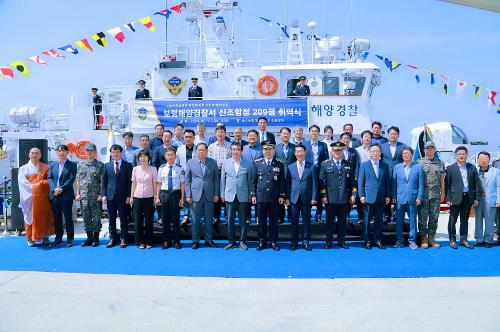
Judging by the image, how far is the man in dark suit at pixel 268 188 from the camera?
6.48 m

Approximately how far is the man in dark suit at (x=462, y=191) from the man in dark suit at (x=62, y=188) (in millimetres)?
6007

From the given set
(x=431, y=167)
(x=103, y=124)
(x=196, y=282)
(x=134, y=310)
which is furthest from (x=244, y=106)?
(x=134, y=310)

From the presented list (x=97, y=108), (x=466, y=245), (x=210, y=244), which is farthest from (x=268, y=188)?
(x=97, y=108)

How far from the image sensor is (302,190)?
Result: 21.5 ft

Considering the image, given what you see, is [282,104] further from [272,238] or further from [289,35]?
[272,238]

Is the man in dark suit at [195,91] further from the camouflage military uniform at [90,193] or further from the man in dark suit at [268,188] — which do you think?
the man in dark suit at [268,188]

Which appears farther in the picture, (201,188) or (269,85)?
(269,85)

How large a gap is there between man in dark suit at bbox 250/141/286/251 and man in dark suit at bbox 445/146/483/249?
264cm

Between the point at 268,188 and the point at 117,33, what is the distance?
6.92 m

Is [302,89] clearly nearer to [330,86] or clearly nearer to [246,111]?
[330,86]

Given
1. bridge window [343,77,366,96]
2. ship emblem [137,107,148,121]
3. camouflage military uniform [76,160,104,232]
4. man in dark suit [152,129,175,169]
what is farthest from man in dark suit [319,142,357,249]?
ship emblem [137,107,148,121]

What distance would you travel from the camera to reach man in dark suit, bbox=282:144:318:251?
21.5 feet

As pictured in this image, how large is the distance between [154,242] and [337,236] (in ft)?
9.73

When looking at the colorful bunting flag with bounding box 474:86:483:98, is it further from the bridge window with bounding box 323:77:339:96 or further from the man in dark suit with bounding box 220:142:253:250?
the man in dark suit with bounding box 220:142:253:250
